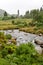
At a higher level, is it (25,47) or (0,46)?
(25,47)

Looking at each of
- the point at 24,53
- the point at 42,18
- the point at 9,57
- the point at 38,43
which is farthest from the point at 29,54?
the point at 42,18

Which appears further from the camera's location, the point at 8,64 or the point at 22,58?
the point at 22,58

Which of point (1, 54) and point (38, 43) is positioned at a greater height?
point (1, 54)

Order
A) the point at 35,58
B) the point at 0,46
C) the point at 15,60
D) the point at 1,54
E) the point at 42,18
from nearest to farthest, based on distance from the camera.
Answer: the point at 15,60, the point at 35,58, the point at 1,54, the point at 0,46, the point at 42,18

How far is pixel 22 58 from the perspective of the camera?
49.4 feet

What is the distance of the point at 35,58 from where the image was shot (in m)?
15.8

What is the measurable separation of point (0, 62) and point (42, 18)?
45.6m

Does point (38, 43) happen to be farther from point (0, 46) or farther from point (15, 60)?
point (15, 60)

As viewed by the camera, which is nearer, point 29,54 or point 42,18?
point 29,54

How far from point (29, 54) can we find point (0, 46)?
7320 mm

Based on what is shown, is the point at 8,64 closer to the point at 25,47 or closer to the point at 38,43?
the point at 25,47

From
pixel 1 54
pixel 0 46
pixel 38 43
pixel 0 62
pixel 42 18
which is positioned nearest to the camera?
pixel 0 62

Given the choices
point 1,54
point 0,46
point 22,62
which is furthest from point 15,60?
point 0,46

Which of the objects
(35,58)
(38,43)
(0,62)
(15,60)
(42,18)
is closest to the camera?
(0,62)
